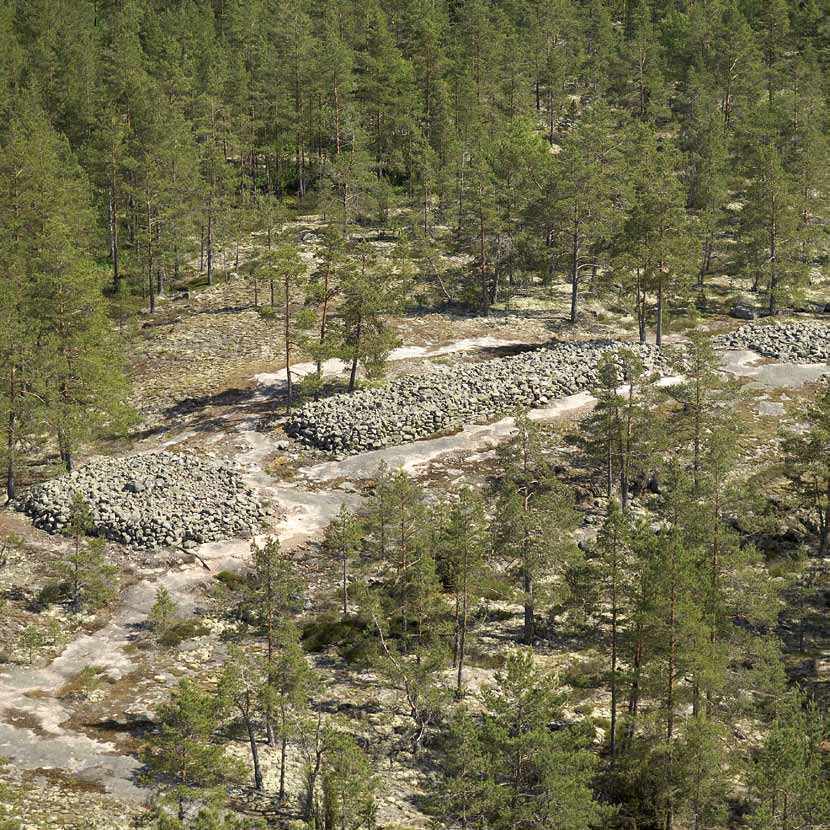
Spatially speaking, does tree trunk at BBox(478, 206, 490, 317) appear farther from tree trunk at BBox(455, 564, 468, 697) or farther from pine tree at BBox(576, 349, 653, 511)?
tree trunk at BBox(455, 564, 468, 697)

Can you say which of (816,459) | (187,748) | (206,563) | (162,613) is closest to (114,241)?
(206,563)

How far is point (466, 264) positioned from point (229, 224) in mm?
19284

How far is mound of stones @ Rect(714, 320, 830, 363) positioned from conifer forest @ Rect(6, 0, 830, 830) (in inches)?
16.8

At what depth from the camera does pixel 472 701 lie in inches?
1496

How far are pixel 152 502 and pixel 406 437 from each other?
51.1 ft

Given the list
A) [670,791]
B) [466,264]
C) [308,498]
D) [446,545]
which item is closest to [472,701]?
[446,545]

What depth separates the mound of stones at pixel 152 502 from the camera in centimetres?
4625

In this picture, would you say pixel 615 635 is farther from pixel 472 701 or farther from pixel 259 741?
pixel 259 741

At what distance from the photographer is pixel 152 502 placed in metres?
47.5

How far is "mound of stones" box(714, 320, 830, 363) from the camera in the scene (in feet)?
228

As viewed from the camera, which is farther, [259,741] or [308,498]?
[308,498]

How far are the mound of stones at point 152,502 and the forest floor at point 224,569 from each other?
3.12 feet

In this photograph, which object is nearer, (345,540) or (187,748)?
(187,748)

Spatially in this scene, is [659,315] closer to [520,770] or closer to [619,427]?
[619,427]
